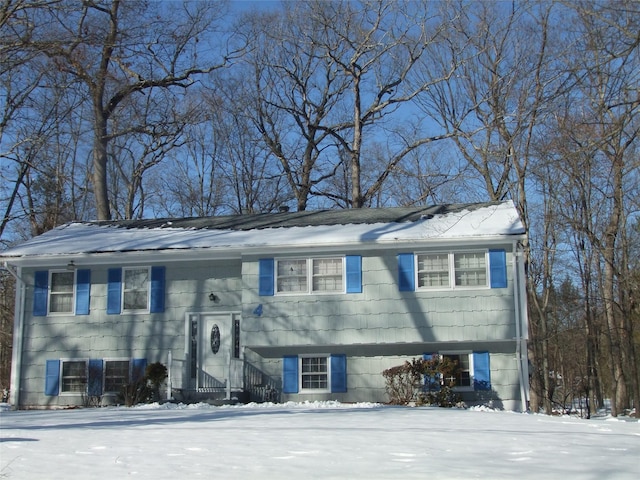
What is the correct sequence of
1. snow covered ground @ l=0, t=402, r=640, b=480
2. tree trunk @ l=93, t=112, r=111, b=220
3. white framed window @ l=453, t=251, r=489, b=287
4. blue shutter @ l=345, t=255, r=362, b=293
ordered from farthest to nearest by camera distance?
tree trunk @ l=93, t=112, r=111, b=220 < blue shutter @ l=345, t=255, r=362, b=293 < white framed window @ l=453, t=251, r=489, b=287 < snow covered ground @ l=0, t=402, r=640, b=480

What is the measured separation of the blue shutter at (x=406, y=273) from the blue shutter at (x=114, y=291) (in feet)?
23.0

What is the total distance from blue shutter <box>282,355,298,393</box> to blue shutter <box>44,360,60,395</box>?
18.9 feet

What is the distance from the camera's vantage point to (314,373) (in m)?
17.5

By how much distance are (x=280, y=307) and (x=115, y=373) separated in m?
4.58

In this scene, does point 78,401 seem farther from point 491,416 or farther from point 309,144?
point 309,144

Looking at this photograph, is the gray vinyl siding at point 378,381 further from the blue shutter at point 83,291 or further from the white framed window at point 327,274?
the blue shutter at point 83,291

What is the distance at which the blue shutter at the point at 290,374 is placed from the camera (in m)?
17.3

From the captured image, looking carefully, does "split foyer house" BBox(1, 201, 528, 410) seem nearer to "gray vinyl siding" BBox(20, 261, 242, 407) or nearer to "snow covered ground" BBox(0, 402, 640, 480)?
"gray vinyl siding" BBox(20, 261, 242, 407)

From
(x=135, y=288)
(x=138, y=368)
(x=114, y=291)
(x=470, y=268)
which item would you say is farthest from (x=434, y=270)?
(x=114, y=291)

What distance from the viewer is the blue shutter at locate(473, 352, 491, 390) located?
54.8ft

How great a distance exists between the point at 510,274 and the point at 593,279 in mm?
17268

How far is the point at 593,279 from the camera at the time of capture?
1264 inches

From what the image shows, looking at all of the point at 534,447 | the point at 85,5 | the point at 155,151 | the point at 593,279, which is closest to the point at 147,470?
the point at 534,447

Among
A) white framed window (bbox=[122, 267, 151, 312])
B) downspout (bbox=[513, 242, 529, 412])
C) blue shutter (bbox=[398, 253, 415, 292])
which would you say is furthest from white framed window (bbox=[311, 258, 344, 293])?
white framed window (bbox=[122, 267, 151, 312])
